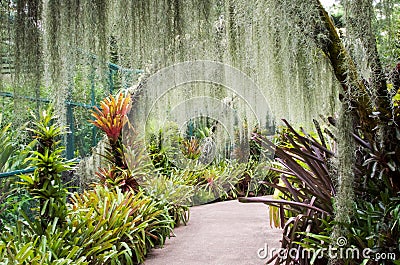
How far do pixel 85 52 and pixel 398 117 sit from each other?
1.34m

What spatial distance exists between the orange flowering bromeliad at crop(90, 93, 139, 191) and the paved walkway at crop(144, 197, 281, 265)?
2.50ft

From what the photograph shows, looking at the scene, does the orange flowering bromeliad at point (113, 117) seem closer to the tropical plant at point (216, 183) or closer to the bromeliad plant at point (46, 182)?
the bromeliad plant at point (46, 182)

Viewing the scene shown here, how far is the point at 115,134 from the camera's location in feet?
13.1

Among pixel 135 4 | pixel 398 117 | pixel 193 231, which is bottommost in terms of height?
pixel 193 231

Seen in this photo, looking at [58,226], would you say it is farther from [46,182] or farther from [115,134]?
[115,134]

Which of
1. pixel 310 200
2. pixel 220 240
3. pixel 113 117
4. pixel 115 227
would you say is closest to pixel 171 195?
pixel 220 240

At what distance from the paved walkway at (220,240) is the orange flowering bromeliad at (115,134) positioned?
2.50 feet

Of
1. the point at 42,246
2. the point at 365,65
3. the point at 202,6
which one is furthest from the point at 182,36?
the point at 42,246

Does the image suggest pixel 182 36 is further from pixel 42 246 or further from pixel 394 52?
pixel 42 246

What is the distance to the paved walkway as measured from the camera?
118 inches

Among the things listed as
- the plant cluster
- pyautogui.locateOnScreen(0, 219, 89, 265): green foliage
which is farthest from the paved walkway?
pyautogui.locateOnScreen(0, 219, 89, 265): green foliage

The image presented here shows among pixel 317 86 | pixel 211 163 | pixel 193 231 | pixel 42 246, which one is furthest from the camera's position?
pixel 211 163

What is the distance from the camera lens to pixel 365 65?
3.59ft

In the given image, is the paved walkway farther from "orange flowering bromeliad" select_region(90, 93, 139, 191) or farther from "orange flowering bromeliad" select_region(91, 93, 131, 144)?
"orange flowering bromeliad" select_region(91, 93, 131, 144)
